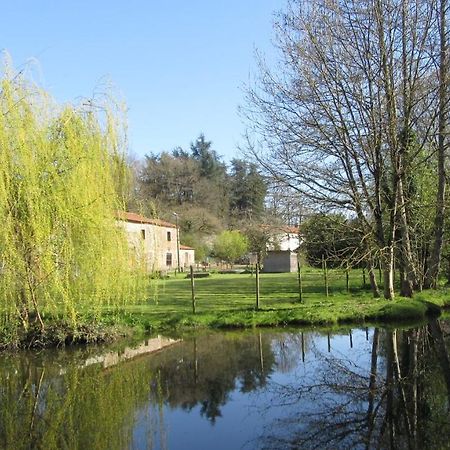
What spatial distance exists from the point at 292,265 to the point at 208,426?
43.0 metres

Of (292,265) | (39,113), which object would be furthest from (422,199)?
(292,265)

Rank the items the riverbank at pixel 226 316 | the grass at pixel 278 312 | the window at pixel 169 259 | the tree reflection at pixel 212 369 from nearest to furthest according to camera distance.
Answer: the tree reflection at pixel 212 369 < the riverbank at pixel 226 316 < the grass at pixel 278 312 < the window at pixel 169 259

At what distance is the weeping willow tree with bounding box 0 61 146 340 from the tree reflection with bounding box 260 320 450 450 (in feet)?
19.4

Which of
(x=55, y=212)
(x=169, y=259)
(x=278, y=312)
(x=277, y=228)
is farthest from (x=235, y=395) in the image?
(x=169, y=259)

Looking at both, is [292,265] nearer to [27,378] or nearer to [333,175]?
[333,175]

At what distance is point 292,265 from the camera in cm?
5034

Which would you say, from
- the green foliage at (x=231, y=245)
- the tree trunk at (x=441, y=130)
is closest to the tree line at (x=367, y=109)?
the tree trunk at (x=441, y=130)

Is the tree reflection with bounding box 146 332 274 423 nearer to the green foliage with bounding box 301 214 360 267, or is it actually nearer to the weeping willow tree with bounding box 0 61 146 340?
the weeping willow tree with bounding box 0 61 146 340

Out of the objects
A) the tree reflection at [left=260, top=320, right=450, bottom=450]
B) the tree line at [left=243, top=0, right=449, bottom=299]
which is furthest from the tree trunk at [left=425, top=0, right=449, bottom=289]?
the tree reflection at [left=260, top=320, right=450, bottom=450]

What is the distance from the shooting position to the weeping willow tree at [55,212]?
12.7 meters

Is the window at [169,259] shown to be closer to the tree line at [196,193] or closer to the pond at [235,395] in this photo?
the tree line at [196,193]

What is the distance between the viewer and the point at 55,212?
13062 mm

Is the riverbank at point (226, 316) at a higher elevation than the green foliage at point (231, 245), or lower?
lower

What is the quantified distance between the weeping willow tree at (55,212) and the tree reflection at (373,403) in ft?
19.4
